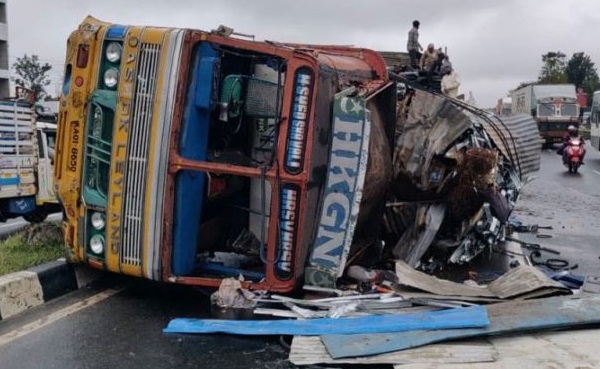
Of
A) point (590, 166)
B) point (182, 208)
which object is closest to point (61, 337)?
point (182, 208)

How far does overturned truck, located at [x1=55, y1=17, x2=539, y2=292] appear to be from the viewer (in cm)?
450

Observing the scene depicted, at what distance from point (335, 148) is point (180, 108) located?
1175 mm

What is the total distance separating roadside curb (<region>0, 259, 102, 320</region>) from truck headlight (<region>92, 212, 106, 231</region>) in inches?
25.6

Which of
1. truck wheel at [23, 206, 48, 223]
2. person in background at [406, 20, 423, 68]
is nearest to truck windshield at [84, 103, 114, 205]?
truck wheel at [23, 206, 48, 223]

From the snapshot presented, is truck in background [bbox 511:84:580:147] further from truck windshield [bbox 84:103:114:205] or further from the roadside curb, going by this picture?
truck windshield [bbox 84:103:114:205]

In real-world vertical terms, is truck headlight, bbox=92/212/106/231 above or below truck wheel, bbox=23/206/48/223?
above

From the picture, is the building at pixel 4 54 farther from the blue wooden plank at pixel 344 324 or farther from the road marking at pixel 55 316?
the blue wooden plank at pixel 344 324

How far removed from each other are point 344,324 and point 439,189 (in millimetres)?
2597

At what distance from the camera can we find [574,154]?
19828mm

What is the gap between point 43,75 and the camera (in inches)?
2002

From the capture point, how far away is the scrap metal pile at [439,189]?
6043mm

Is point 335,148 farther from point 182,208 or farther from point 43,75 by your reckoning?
point 43,75

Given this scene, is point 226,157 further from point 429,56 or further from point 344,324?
point 429,56

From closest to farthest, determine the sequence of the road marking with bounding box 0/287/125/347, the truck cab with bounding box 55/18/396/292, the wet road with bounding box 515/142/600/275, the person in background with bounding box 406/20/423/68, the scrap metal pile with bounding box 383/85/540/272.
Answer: the road marking with bounding box 0/287/125/347, the truck cab with bounding box 55/18/396/292, the scrap metal pile with bounding box 383/85/540/272, the wet road with bounding box 515/142/600/275, the person in background with bounding box 406/20/423/68
